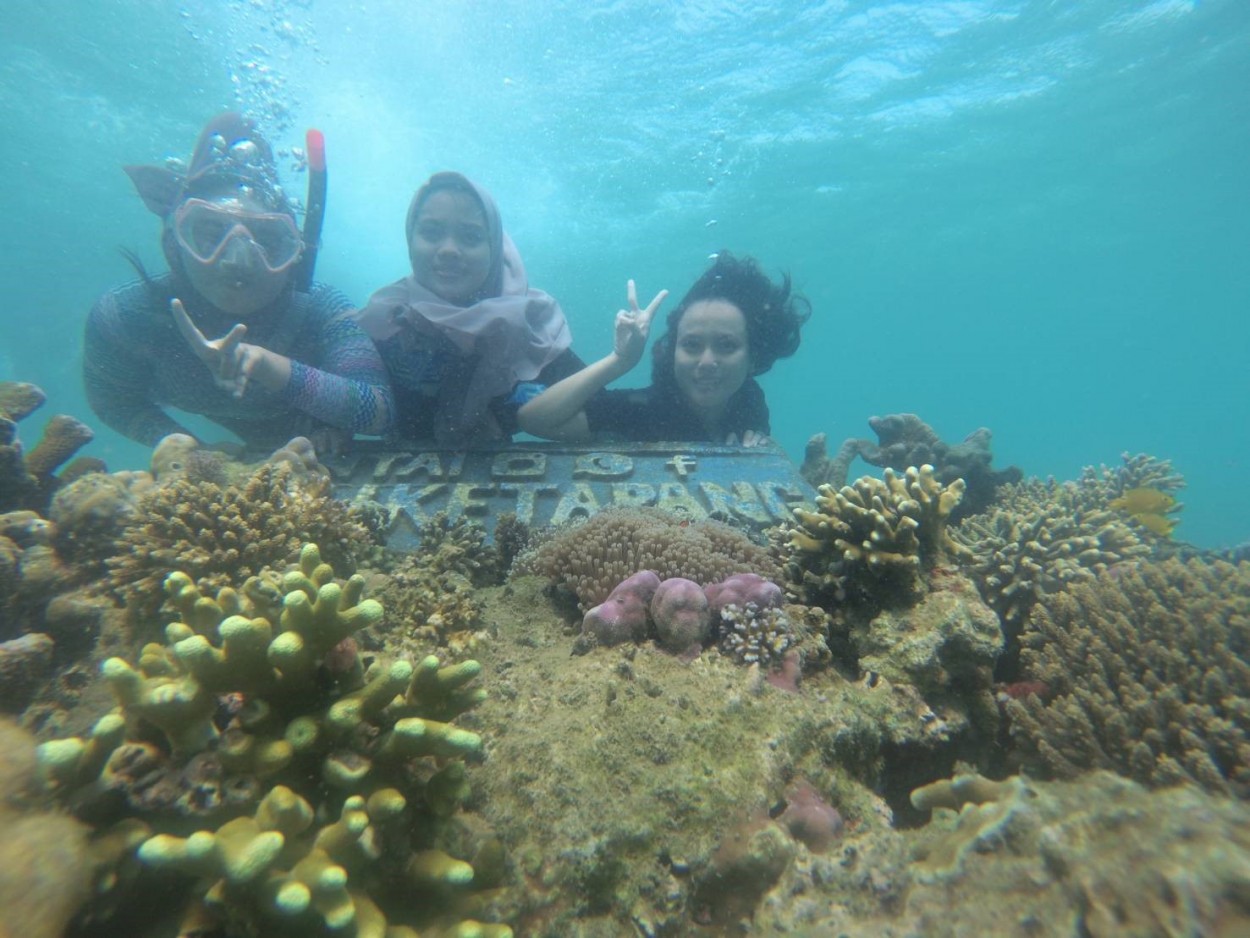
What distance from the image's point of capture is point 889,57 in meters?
22.9

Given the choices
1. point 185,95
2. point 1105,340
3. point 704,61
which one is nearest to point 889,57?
point 704,61

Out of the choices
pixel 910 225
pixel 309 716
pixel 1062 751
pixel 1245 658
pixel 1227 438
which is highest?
pixel 1227 438

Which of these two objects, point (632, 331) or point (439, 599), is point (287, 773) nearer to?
point (439, 599)

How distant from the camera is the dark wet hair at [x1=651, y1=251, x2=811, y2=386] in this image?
25.2 ft

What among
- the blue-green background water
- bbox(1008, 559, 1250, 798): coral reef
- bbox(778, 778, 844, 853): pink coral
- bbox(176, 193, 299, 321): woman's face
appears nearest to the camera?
bbox(778, 778, 844, 853): pink coral

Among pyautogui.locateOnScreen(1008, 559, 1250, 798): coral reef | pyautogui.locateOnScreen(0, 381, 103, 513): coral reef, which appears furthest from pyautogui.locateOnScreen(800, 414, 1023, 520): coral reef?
pyautogui.locateOnScreen(0, 381, 103, 513): coral reef

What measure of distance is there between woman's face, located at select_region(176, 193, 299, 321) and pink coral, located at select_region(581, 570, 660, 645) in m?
5.88

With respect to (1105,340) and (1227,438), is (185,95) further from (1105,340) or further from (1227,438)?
(1227,438)

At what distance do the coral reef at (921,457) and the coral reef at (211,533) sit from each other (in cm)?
479

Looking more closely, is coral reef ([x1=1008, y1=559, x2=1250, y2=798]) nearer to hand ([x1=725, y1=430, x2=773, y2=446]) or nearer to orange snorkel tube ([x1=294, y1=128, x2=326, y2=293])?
hand ([x1=725, y1=430, x2=773, y2=446])

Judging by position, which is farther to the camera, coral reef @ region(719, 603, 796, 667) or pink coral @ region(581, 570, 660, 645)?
pink coral @ region(581, 570, 660, 645)

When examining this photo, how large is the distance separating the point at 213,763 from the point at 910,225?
5016cm

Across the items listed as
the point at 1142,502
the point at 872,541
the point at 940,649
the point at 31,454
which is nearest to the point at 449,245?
the point at 31,454

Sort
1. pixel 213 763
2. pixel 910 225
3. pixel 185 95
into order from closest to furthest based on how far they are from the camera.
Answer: pixel 213 763
pixel 185 95
pixel 910 225
